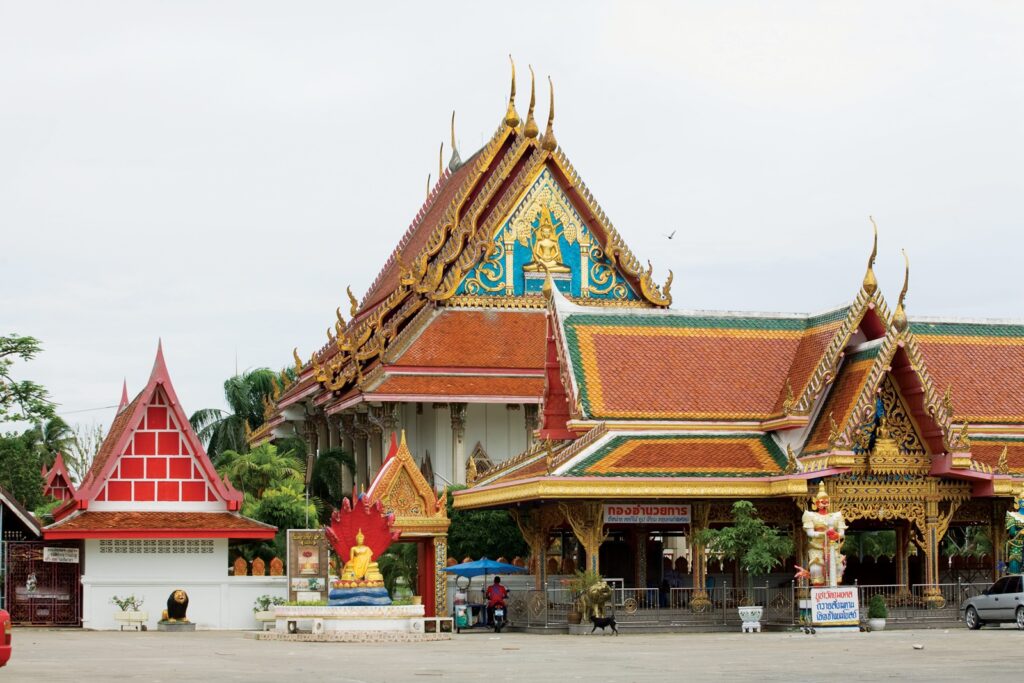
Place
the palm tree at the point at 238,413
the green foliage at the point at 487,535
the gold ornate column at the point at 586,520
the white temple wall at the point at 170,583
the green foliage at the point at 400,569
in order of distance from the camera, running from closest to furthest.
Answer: the gold ornate column at the point at 586,520 → the white temple wall at the point at 170,583 → the green foliage at the point at 400,569 → the green foliage at the point at 487,535 → the palm tree at the point at 238,413

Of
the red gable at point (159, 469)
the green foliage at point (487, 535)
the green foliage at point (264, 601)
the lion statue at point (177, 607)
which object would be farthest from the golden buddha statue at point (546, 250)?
the lion statue at point (177, 607)

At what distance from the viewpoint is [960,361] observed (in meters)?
36.2

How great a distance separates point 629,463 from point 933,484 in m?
5.48

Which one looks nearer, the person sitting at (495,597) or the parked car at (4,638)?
the parked car at (4,638)

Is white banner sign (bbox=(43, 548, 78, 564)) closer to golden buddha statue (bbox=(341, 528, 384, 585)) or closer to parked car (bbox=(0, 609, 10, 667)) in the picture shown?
golden buddha statue (bbox=(341, 528, 384, 585))

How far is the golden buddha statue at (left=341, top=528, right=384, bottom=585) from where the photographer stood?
1171 inches

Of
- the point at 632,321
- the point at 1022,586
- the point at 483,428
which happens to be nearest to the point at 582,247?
the point at 483,428

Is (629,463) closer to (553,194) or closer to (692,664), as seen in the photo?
(692,664)

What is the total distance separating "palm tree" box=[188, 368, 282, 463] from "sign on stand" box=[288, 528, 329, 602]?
2503cm

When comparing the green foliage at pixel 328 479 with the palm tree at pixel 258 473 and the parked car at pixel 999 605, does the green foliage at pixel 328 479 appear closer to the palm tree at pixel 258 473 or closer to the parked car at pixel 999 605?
the palm tree at pixel 258 473

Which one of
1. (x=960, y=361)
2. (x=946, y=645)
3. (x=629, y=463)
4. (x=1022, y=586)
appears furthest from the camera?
(x=960, y=361)

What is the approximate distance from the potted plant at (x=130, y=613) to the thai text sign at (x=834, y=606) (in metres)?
13.6

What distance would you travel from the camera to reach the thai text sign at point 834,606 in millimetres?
29750

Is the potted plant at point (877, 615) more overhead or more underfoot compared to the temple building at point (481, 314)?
more underfoot
